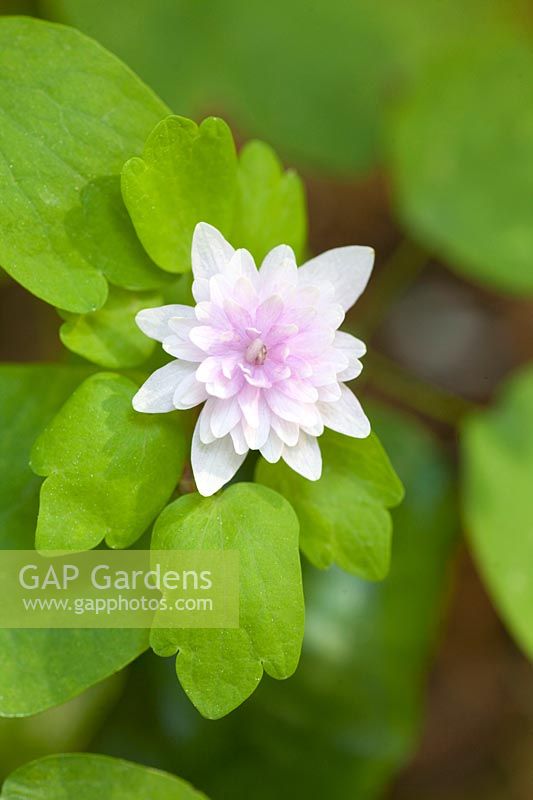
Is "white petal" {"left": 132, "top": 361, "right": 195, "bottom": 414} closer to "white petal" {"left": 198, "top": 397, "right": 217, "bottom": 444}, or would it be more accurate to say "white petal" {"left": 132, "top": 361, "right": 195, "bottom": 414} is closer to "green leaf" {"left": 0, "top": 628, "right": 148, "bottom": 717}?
"white petal" {"left": 198, "top": 397, "right": 217, "bottom": 444}

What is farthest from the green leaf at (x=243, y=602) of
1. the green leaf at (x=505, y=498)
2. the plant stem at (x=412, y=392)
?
the plant stem at (x=412, y=392)

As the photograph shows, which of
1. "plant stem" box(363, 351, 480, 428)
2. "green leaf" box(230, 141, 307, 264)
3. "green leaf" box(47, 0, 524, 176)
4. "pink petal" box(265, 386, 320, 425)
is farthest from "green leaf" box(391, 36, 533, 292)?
"pink petal" box(265, 386, 320, 425)

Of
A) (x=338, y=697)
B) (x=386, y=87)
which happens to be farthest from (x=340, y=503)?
(x=386, y=87)

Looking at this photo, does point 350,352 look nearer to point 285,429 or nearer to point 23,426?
point 285,429

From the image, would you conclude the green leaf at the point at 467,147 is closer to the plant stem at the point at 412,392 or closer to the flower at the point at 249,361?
the plant stem at the point at 412,392

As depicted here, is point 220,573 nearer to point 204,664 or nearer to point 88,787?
point 204,664

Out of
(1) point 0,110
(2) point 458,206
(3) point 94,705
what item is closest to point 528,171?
(2) point 458,206

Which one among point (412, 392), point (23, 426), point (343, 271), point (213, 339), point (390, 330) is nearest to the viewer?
point (213, 339)
